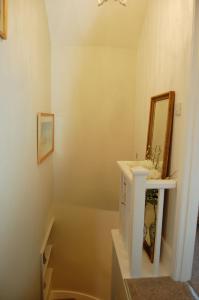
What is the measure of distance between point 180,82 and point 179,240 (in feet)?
3.56

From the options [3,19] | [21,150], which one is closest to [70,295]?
[21,150]

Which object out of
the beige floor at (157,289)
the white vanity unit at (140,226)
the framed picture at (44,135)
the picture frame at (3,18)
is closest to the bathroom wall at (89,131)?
the framed picture at (44,135)

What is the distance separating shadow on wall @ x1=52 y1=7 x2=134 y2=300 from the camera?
3016 mm

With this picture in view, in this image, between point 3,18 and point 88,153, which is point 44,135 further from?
point 3,18

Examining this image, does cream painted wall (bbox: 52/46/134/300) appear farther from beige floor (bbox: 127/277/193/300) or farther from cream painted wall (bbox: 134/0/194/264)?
beige floor (bbox: 127/277/193/300)

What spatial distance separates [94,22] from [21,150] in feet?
6.05

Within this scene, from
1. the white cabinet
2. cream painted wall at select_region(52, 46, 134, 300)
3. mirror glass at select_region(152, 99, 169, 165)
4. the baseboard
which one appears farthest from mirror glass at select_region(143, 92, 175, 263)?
the baseboard

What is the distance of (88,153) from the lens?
10.5 ft

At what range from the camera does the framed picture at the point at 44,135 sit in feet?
7.38

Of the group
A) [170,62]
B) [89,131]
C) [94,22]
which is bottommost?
[89,131]

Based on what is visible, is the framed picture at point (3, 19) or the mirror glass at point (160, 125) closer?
the framed picture at point (3, 19)

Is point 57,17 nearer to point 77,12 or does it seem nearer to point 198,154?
point 77,12

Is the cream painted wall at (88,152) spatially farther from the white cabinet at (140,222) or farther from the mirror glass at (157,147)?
A: the white cabinet at (140,222)

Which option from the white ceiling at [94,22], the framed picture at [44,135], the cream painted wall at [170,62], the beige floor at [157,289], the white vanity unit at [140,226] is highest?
the white ceiling at [94,22]
